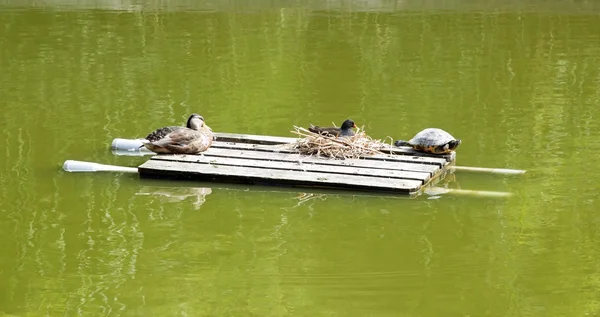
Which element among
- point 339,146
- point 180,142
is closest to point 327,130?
point 339,146

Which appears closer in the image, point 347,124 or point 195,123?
point 347,124

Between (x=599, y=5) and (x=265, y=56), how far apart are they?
770 centimetres

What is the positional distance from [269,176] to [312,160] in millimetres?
601

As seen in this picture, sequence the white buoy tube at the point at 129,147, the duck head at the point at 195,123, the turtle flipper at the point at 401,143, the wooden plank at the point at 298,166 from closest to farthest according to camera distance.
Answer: the wooden plank at the point at 298,166
the turtle flipper at the point at 401,143
the duck head at the point at 195,123
the white buoy tube at the point at 129,147

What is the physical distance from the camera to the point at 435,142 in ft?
35.3

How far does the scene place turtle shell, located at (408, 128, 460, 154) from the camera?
10.8 metres

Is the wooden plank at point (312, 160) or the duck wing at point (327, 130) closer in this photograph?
the wooden plank at point (312, 160)

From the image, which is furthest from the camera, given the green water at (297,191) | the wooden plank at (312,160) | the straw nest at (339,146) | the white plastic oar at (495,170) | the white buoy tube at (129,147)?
the white buoy tube at (129,147)

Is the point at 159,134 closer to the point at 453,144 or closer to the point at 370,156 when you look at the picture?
the point at 370,156

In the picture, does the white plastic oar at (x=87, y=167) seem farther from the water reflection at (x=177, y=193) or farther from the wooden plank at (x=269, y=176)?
the water reflection at (x=177, y=193)

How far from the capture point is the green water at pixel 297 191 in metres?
7.77

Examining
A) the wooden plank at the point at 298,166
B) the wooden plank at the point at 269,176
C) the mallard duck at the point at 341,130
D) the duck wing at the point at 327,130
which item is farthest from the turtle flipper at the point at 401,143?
the wooden plank at the point at 269,176

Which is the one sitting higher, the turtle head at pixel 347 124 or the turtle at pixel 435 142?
the turtle head at pixel 347 124

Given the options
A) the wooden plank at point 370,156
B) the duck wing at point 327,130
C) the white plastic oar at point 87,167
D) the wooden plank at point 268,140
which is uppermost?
the duck wing at point 327,130
